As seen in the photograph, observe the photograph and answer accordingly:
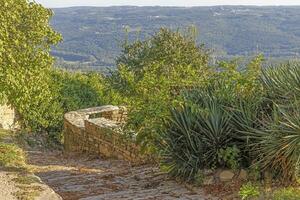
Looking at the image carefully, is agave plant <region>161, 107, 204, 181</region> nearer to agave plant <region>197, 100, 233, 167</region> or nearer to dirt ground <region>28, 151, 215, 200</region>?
agave plant <region>197, 100, 233, 167</region>

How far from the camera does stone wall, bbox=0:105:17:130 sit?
21.5 m

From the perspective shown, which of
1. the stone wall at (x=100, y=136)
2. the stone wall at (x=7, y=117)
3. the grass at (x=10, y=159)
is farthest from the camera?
the stone wall at (x=7, y=117)

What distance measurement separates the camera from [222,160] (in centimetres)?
839

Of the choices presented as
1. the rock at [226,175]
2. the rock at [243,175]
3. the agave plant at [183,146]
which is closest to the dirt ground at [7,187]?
the agave plant at [183,146]

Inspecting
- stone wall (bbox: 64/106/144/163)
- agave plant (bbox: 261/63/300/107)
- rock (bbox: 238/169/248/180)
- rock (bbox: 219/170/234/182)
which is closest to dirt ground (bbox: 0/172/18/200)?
rock (bbox: 219/170/234/182)

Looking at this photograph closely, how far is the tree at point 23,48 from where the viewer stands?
36.1ft

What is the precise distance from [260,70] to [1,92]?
5.39 meters

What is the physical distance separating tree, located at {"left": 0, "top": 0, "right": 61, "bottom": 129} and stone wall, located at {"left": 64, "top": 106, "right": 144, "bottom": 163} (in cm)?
180

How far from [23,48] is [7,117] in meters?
10.6

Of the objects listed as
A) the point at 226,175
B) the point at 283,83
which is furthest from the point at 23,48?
the point at 283,83

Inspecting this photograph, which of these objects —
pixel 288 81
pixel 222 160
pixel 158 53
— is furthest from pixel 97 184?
pixel 158 53

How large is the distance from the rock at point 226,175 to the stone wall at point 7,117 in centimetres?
1450

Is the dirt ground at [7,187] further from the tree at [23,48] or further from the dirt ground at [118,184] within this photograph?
the tree at [23,48]

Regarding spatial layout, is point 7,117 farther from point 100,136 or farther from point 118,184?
point 118,184
